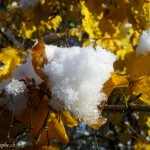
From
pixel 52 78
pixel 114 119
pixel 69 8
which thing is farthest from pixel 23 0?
pixel 114 119

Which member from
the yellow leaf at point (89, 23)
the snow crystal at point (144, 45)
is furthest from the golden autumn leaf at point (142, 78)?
the yellow leaf at point (89, 23)

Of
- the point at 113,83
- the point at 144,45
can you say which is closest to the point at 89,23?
the point at 144,45

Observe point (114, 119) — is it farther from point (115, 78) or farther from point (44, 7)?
point (115, 78)

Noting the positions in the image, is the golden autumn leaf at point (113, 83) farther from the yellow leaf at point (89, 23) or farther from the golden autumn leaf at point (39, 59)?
the yellow leaf at point (89, 23)

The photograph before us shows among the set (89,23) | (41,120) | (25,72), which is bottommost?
(41,120)

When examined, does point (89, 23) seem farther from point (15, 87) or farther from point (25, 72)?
point (15, 87)
